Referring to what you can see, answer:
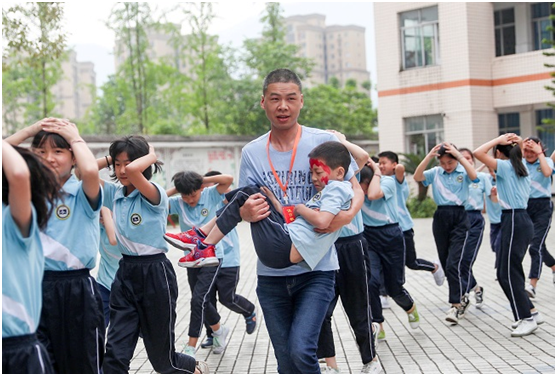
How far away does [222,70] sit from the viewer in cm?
3656

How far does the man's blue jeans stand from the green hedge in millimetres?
21914

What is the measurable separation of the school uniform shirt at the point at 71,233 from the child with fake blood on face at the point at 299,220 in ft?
2.03

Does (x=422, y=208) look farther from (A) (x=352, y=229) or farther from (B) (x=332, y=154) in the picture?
(B) (x=332, y=154)

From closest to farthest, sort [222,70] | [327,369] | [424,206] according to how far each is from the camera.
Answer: [327,369], [424,206], [222,70]

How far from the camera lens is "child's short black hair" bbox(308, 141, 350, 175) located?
15.4 feet

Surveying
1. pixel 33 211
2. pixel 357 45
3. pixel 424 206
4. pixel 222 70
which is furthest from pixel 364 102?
pixel 357 45

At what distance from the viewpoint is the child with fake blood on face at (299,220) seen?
4602 mm

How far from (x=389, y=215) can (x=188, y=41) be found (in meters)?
29.7

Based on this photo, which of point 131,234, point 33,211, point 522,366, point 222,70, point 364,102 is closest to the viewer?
point 33,211

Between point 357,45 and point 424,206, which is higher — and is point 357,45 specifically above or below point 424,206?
above

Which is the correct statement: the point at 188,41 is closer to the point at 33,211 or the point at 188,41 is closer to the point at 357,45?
the point at 33,211

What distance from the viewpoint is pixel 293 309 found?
4.77 m

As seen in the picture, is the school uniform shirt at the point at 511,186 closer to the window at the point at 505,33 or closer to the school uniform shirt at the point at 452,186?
the school uniform shirt at the point at 452,186

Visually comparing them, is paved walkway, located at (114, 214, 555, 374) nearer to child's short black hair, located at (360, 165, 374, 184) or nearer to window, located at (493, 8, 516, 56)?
child's short black hair, located at (360, 165, 374, 184)
